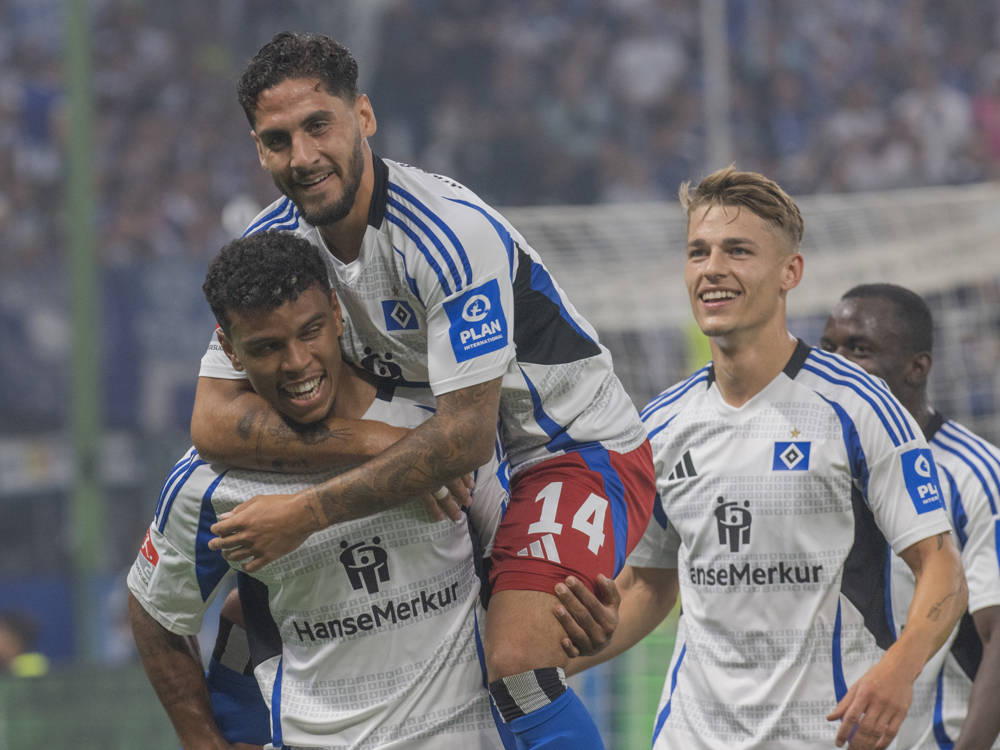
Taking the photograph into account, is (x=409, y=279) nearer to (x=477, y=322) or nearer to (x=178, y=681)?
(x=477, y=322)

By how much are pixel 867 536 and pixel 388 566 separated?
1.52 metres

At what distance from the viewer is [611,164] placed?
47.5 ft

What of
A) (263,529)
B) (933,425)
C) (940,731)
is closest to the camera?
(263,529)

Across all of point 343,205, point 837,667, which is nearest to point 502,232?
point 343,205

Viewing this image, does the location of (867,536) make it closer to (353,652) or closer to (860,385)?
(860,385)

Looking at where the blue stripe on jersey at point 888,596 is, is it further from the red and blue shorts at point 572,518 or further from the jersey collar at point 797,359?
the red and blue shorts at point 572,518

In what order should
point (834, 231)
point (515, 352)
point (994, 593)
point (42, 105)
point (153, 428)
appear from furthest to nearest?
point (42, 105) < point (153, 428) < point (834, 231) < point (994, 593) < point (515, 352)

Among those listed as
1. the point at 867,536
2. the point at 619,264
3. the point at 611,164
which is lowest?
the point at 867,536

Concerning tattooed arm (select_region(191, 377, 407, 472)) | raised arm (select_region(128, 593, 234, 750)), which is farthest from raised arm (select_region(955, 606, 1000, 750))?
raised arm (select_region(128, 593, 234, 750))

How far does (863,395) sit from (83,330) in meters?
7.94

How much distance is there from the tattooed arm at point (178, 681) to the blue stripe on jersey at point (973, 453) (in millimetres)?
2484

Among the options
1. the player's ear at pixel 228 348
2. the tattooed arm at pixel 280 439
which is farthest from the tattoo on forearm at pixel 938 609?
the player's ear at pixel 228 348

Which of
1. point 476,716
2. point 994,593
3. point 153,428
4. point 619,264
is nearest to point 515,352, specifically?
point 476,716

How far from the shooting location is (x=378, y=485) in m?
3.31
